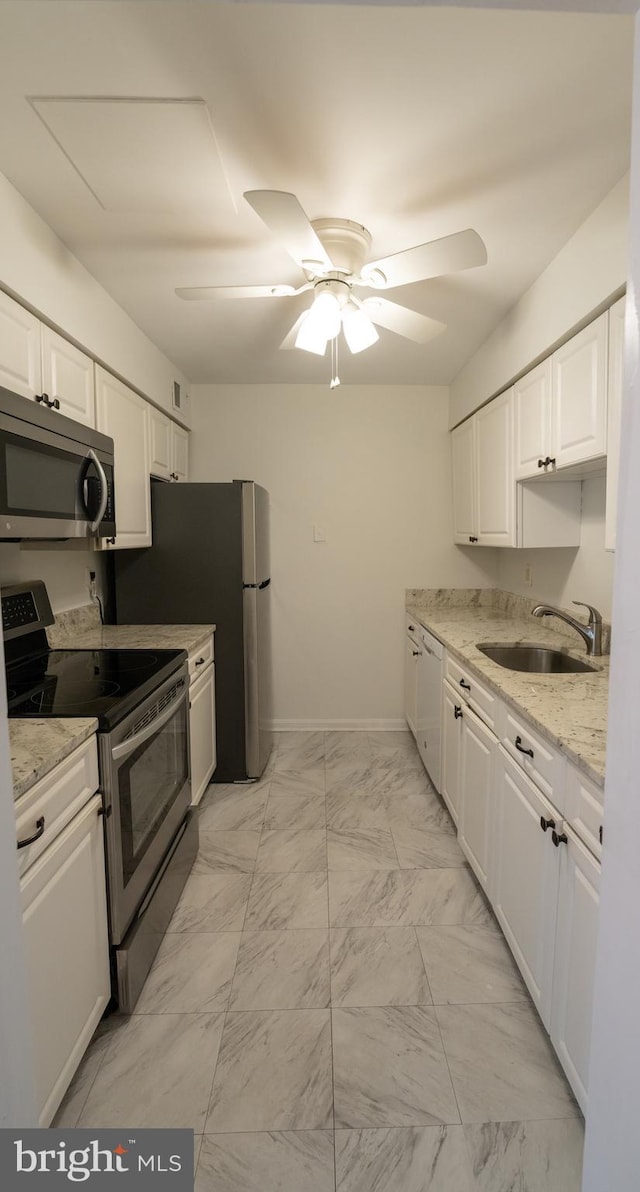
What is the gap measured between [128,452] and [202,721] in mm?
1331

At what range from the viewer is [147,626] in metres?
2.77

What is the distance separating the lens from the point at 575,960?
46.4 inches

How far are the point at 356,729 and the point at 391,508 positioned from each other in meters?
1.57

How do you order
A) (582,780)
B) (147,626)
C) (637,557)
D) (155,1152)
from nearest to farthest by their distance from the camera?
(637,557) → (155,1152) → (582,780) → (147,626)

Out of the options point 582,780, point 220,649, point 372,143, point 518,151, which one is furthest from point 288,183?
→ point 220,649

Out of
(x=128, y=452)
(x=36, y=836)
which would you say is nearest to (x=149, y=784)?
(x=36, y=836)

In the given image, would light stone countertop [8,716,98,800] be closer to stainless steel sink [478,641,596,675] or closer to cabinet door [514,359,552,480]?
stainless steel sink [478,641,596,675]

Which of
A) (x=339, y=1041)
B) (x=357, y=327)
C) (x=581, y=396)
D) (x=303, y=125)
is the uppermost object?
(x=303, y=125)

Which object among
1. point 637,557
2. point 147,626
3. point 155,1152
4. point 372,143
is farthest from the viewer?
point 147,626

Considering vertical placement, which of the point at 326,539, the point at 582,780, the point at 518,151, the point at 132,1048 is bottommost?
the point at 132,1048

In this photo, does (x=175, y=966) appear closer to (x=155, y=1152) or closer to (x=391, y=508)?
(x=155, y=1152)

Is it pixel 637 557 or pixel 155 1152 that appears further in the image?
pixel 155 1152

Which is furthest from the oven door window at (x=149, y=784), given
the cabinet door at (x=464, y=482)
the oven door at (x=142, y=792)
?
the cabinet door at (x=464, y=482)

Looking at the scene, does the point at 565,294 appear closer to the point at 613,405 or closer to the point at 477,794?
the point at 613,405
